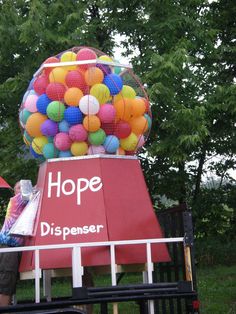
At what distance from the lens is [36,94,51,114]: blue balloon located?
4.93 metres

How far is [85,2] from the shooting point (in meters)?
10.9

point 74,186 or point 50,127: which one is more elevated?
point 50,127

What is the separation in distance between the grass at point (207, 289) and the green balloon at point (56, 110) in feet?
10.4

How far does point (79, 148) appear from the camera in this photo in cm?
483

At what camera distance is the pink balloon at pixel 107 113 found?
4.84 meters

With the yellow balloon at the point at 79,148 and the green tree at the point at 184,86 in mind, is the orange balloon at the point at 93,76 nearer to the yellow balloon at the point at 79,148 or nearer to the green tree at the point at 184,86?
the yellow balloon at the point at 79,148

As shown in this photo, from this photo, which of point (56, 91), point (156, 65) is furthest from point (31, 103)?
point (156, 65)

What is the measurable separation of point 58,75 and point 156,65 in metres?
4.49

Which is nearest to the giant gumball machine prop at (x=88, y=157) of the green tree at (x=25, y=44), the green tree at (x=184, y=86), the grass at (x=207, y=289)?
the grass at (x=207, y=289)

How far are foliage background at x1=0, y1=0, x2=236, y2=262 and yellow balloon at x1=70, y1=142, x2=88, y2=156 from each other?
404 cm

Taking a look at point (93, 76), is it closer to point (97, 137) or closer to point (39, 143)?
point (97, 137)

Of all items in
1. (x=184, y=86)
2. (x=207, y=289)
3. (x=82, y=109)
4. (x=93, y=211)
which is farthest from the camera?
(x=184, y=86)

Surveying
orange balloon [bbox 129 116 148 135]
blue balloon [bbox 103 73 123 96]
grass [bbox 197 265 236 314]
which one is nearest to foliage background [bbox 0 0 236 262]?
grass [bbox 197 265 236 314]

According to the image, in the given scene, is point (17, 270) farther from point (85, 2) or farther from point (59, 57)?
point (85, 2)
